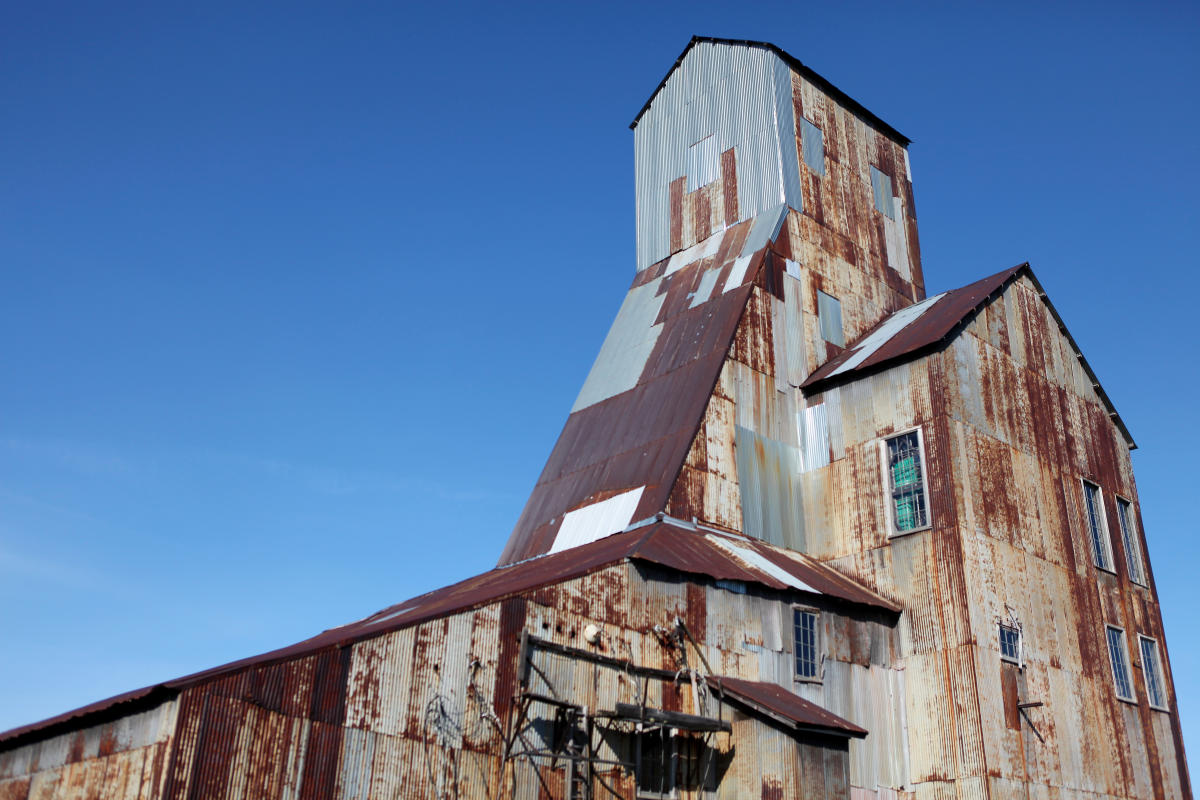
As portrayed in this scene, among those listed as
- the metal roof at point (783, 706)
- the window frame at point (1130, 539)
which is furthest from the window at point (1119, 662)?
the metal roof at point (783, 706)

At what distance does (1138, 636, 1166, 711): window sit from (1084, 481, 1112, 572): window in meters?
2.40

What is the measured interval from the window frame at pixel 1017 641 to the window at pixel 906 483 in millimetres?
2869

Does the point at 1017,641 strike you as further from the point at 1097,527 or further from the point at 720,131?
the point at 720,131

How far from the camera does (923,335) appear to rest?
2755cm

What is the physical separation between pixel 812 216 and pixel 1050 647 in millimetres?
15093

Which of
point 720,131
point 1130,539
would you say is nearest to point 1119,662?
point 1130,539

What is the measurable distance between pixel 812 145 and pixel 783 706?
20885 mm

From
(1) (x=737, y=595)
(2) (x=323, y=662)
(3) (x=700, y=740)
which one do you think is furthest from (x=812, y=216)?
(2) (x=323, y=662)

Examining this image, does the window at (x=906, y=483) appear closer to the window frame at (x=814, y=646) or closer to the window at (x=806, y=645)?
the window frame at (x=814, y=646)

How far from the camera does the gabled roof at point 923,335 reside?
27.2 m

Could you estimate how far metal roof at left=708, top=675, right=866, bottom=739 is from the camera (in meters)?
19.9

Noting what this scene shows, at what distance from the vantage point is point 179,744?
1498 cm

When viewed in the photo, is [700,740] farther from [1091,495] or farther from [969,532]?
[1091,495]

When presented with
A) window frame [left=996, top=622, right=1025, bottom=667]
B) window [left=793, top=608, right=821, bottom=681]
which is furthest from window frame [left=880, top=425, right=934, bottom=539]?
window [left=793, top=608, right=821, bottom=681]
